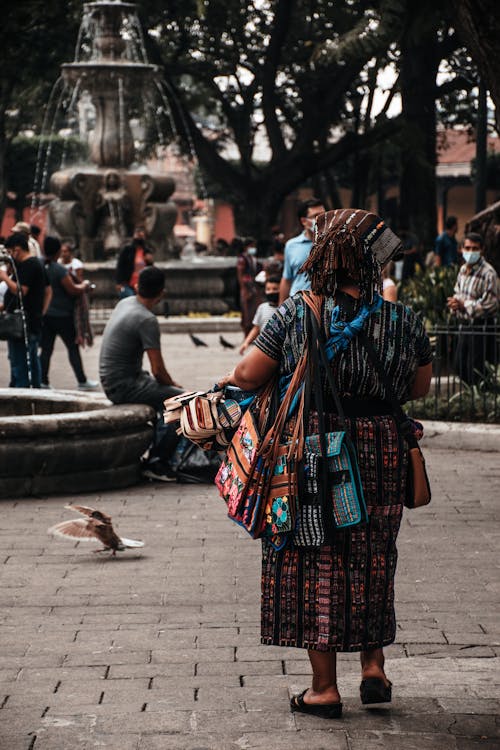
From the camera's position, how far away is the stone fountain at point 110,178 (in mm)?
27000

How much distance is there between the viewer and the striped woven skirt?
14.3 feet

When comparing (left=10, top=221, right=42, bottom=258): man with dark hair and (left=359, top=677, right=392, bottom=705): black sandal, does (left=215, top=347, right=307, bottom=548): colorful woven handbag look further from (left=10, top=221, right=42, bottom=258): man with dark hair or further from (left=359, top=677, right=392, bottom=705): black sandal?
(left=10, top=221, right=42, bottom=258): man with dark hair

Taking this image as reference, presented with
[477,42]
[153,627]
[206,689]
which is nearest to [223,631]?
[153,627]

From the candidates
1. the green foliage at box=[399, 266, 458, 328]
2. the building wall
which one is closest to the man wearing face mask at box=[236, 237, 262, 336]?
the green foliage at box=[399, 266, 458, 328]

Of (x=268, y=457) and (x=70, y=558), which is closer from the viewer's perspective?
(x=268, y=457)

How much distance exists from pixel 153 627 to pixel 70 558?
4.81 feet

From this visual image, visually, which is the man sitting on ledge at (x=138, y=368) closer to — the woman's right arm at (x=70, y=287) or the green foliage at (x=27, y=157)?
the woman's right arm at (x=70, y=287)

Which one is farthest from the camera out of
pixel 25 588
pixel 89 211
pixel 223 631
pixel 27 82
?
pixel 27 82

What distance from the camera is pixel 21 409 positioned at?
9.98m

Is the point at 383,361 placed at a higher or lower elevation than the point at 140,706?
higher

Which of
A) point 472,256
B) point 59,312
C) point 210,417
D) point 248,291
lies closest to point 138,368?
point 472,256

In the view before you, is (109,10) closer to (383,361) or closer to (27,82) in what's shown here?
(27,82)

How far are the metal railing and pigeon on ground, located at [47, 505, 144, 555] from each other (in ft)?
15.7

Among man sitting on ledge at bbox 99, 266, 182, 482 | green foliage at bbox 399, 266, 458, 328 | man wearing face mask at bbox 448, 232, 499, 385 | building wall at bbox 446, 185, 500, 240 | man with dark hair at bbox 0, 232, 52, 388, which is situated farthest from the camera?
building wall at bbox 446, 185, 500, 240
